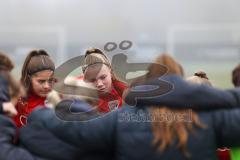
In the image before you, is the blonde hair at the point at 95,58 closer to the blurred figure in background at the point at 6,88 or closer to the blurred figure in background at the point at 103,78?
the blurred figure in background at the point at 103,78

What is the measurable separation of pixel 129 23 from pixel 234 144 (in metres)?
0.86

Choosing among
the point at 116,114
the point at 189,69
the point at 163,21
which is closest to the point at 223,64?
the point at 189,69

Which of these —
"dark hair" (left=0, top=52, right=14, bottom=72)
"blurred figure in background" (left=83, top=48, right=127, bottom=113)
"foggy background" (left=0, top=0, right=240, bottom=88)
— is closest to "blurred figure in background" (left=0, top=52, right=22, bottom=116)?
"dark hair" (left=0, top=52, right=14, bottom=72)

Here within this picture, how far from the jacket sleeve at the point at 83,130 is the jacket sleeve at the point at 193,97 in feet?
0.43

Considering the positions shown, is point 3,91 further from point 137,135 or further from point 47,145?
point 137,135

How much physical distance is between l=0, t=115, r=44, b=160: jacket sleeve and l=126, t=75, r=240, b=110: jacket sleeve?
0.38 meters

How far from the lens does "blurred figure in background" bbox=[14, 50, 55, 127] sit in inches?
58.9

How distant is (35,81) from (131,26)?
547 mm

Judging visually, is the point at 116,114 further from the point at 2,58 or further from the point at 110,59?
the point at 110,59

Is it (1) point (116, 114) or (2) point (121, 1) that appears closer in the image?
(1) point (116, 114)

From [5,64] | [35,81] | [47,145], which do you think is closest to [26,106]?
[35,81]

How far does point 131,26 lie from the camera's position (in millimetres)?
1838

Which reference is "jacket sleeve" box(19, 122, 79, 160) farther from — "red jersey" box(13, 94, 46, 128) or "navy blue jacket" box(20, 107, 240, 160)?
"red jersey" box(13, 94, 46, 128)

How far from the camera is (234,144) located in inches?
46.5
